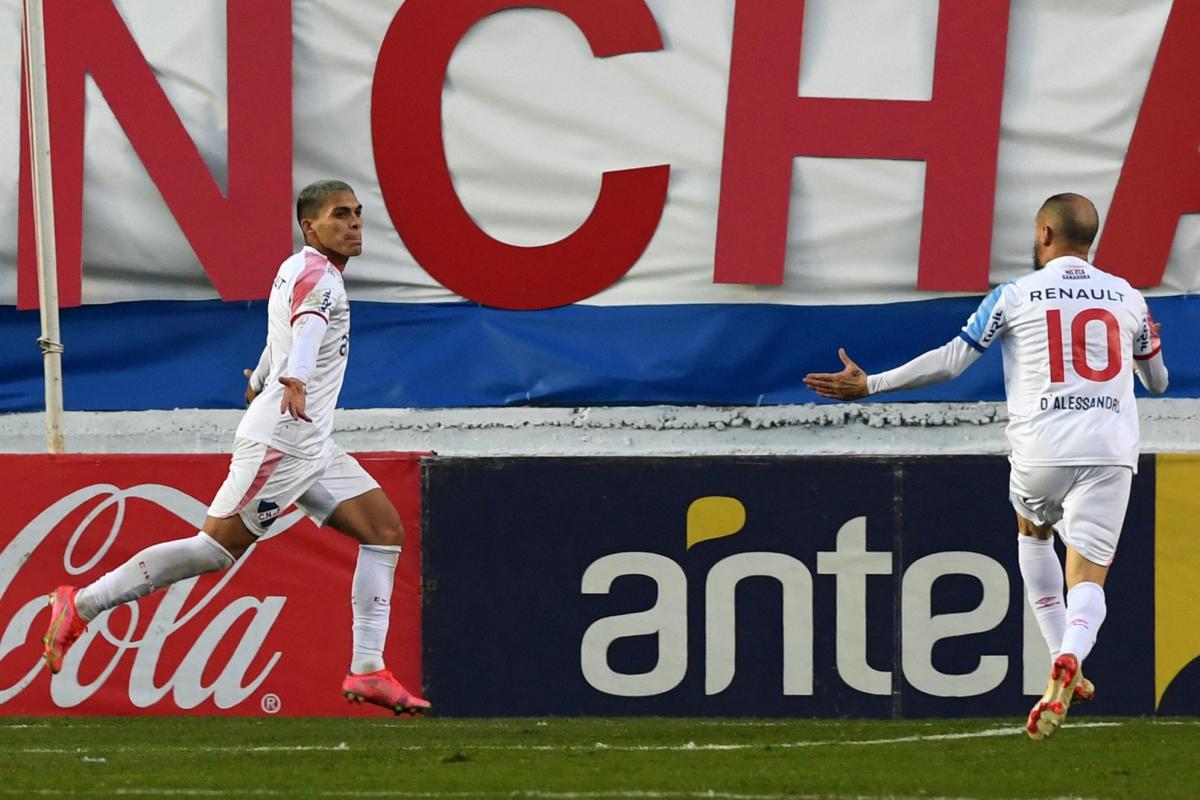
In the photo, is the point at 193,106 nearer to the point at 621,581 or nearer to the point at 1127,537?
the point at 621,581

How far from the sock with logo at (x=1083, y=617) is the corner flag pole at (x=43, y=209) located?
4.49m

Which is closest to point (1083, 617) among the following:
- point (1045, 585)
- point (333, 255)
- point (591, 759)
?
point (1045, 585)

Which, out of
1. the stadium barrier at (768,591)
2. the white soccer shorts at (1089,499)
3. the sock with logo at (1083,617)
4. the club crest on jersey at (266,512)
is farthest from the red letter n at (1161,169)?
the club crest on jersey at (266,512)

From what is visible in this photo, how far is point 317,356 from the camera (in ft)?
22.0

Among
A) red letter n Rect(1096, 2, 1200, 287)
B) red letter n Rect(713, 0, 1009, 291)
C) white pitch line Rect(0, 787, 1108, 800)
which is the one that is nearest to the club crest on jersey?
white pitch line Rect(0, 787, 1108, 800)

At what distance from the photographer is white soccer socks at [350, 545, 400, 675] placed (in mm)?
7023

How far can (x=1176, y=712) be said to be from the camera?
8008mm

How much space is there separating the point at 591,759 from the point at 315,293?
1.81m

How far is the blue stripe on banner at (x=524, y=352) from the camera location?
9.81m

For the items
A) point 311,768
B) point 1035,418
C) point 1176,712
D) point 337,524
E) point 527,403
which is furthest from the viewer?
point 527,403

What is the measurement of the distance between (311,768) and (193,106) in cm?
506

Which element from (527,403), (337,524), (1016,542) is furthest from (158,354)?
(1016,542)

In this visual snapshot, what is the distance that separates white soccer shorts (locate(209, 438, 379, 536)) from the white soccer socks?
0.78 ft

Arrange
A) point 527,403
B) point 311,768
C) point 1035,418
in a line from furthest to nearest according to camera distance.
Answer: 1. point 527,403
2. point 1035,418
3. point 311,768
